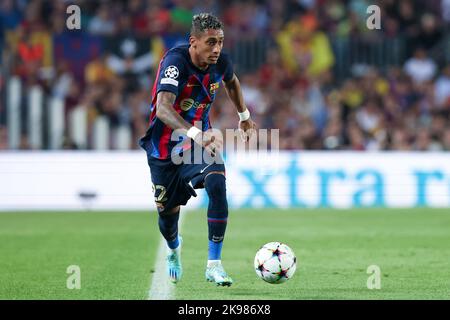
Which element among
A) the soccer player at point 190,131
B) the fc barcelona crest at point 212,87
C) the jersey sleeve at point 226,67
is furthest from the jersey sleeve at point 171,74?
the jersey sleeve at point 226,67

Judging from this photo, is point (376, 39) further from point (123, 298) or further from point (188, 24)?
point (123, 298)

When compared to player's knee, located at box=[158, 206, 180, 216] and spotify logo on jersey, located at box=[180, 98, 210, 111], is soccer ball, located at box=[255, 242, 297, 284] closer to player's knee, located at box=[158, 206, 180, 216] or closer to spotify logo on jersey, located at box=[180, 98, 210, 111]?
player's knee, located at box=[158, 206, 180, 216]

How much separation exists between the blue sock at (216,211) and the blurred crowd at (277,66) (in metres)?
10.6

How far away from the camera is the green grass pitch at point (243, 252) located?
27.7 ft

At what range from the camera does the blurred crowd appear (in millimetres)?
19734

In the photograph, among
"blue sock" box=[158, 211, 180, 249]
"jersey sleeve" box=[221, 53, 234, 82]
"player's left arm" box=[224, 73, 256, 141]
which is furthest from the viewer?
"player's left arm" box=[224, 73, 256, 141]

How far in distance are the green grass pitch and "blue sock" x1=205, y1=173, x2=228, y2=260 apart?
0.37 metres

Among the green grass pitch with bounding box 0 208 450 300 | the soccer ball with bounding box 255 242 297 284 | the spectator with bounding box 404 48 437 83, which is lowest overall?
the green grass pitch with bounding box 0 208 450 300

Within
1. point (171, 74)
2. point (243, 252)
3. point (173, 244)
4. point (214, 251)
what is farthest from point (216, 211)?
point (243, 252)

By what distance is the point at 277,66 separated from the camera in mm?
20828

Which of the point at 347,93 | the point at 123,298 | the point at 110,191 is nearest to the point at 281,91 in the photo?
the point at 347,93

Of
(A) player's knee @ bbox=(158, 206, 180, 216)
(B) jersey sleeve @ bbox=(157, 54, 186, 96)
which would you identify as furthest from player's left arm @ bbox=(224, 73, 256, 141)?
(A) player's knee @ bbox=(158, 206, 180, 216)

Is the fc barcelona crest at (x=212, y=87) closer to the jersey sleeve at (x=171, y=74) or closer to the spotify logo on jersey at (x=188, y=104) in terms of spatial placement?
the spotify logo on jersey at (x=188, y=104)

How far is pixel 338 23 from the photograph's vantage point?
71.8 feet
